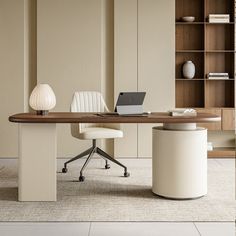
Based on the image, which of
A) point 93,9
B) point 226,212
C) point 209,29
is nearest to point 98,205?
point 226,212

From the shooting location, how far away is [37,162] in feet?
12.3

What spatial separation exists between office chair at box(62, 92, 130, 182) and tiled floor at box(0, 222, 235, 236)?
1.56 metres

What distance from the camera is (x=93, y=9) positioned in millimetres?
6070

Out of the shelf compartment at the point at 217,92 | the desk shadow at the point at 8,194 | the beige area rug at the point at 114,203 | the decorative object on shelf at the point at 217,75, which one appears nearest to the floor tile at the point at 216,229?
the beige area rug at the point at 114,203

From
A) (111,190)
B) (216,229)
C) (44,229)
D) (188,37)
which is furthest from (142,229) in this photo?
(188,37)

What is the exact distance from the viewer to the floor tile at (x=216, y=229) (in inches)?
115

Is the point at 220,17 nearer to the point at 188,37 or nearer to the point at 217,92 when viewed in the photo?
the point at 188,37

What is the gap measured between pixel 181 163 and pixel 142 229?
927mm

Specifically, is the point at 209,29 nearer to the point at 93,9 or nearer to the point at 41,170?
the point at 93,9

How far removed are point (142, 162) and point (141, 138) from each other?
1.48 ft

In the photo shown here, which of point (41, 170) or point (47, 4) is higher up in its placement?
point (47, 4)

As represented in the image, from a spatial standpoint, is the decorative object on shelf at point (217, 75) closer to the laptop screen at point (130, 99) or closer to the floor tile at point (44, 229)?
the laptop screen at point (130, 99)

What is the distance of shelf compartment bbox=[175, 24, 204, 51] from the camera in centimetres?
642

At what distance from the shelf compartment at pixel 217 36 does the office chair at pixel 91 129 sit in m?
2.11
